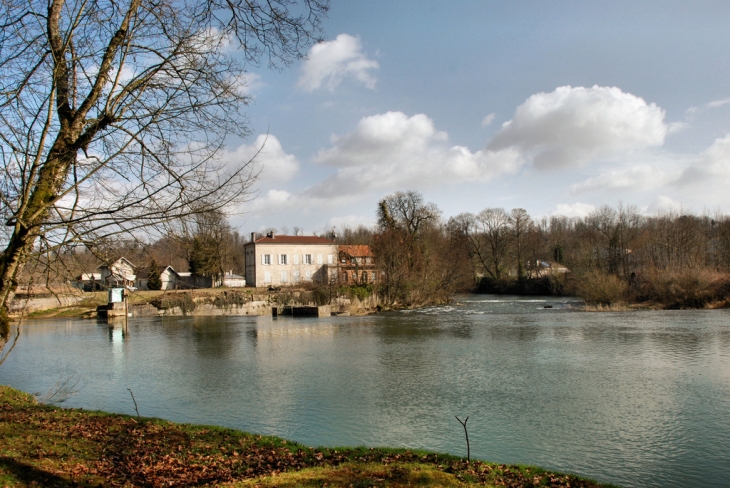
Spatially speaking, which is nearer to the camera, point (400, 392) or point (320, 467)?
point (320, 467)

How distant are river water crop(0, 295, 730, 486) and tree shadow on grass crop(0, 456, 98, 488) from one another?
12.9ft

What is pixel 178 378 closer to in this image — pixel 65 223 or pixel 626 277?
pixel 65 223

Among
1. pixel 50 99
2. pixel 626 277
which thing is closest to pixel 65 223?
pixel 50 99

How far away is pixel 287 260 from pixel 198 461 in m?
47.8

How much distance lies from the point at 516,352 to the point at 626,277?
31.6 meters

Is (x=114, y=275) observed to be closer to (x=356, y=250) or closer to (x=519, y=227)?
(x=356, y=250)

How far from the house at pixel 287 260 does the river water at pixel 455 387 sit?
2776cm

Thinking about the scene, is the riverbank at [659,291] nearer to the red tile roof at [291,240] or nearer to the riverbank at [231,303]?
the riverbank at [231,303]

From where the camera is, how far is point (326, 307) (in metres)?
38.9

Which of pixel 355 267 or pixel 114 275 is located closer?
pixel 114 275

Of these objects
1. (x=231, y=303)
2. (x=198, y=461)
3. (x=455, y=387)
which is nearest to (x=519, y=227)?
(x=231, y=303)

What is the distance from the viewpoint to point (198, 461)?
6.99m

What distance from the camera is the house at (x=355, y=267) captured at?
4581 cm

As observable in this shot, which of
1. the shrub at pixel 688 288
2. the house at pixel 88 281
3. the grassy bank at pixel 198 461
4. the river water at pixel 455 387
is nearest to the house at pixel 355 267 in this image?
the river water at pixel 455 387
